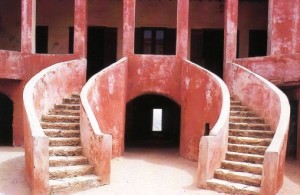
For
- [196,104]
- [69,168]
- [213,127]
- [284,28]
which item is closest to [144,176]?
[69,168]

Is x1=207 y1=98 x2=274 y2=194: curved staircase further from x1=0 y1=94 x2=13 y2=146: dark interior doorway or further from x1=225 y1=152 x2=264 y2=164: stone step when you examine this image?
x1=0 y1=94 x2=13 y2=146: dark interior doorway

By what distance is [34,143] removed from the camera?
7.95 metres

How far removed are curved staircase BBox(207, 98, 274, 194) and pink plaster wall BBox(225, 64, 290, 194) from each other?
0.97 ft

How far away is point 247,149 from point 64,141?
→ 4.30 m

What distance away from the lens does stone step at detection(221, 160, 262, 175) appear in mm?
8688

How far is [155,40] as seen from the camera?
58.5 ft

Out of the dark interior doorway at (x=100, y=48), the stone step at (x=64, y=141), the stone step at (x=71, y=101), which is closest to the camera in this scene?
the stone step at (x=64, y=141)

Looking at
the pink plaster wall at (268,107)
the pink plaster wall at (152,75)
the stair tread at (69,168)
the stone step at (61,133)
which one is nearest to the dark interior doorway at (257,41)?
the pink plaster wall at (268,107)

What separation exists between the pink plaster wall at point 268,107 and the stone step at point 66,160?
13.0ft

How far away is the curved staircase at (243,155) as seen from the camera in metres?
8.43

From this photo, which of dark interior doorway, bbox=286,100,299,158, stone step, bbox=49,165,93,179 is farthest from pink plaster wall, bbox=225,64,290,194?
stone step, bbox=49,165,93,179

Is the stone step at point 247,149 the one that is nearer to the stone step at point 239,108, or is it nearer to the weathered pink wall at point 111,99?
the stone step at point 239,108

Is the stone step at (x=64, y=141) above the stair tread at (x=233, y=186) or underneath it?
above

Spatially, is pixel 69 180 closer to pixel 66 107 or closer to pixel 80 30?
pixel 66 107
